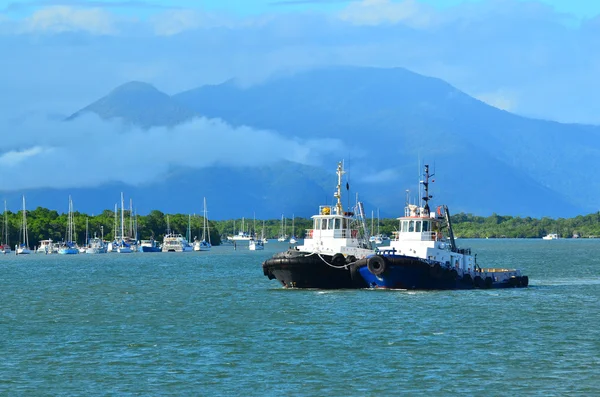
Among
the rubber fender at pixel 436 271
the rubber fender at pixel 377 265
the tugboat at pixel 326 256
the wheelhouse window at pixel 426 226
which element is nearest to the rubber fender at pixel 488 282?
the rubber fender at pixel 436 271

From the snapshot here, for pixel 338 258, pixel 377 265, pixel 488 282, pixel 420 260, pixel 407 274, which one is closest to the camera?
pixel 377 265

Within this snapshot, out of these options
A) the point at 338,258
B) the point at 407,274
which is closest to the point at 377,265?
the point at 407,274

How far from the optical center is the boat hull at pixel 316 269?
90.6 m

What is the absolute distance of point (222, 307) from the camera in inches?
3270

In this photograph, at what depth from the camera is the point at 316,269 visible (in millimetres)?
91125

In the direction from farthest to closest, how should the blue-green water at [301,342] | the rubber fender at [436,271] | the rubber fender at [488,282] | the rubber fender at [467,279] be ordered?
1. the rubber fender at [488,282]
2. the rubber fender at [467,279]
3. the rubber fender at [436,271]
4. the blue-green water at [301,342]

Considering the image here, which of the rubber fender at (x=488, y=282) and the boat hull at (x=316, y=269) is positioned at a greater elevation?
the boat hull at (x=316, y=269)

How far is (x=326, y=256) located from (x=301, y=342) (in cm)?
3098

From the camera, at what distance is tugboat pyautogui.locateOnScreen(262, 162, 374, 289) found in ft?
298

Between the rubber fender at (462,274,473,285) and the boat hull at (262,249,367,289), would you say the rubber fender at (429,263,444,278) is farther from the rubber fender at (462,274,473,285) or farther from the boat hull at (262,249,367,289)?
the boat hull at (262,249,367,289)

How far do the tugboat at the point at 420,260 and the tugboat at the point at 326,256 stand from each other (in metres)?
1.67

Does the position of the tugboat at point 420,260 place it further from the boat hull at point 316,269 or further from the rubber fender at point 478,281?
the boat hull at point 316,269

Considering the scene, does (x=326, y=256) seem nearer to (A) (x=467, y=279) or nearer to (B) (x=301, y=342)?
(A) (x=467, y=279)

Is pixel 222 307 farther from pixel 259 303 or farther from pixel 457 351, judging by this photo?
pixel 457 351
